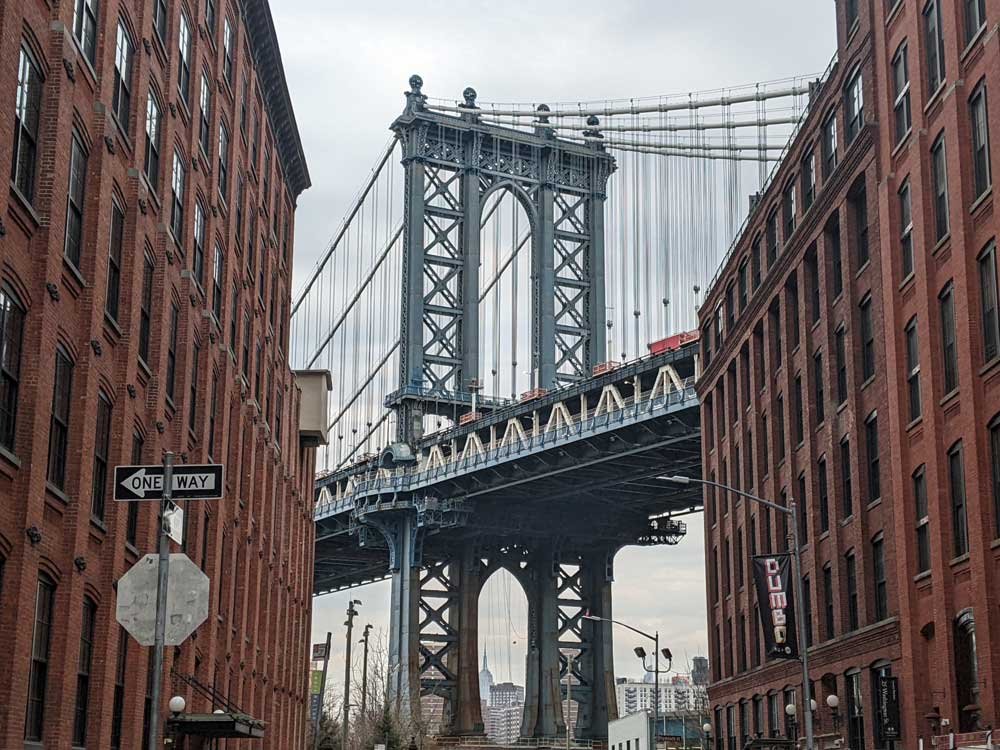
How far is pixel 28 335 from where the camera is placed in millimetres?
24000

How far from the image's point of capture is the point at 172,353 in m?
36.9

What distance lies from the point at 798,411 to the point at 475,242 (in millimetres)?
64477

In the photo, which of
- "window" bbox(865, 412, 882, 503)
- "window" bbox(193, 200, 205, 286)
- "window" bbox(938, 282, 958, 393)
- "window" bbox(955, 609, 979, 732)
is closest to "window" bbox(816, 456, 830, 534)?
"window" bbox(865, 412, 882, 503)

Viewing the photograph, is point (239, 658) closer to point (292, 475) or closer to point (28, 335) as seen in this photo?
point (292, 475)

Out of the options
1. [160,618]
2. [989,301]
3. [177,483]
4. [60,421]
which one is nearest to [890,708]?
[989,301]

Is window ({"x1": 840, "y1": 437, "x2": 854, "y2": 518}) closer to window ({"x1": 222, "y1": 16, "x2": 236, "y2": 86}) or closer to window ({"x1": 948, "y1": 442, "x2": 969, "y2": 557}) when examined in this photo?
Answer: window ({"x1": 948, "y1": 442, "x2": 969, "y2": 557})

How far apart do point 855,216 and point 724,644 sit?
23427mm

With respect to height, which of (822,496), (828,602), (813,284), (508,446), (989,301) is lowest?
(828,602)

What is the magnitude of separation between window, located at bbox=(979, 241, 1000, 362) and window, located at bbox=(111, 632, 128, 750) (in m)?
18.3

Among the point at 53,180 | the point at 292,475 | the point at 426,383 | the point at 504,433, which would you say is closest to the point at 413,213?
the point at 426,383

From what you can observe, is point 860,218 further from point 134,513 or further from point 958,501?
point 134,513

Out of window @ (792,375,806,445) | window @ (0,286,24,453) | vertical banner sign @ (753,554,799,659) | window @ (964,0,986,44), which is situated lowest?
vertical banner sign @ (753,554,799,659)

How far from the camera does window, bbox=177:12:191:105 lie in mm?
37781

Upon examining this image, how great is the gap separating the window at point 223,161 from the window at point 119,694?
53.3ft
